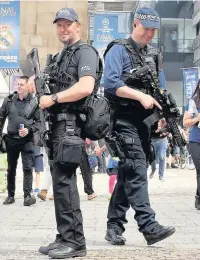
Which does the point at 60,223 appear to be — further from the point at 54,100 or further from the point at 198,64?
the point at 198,64

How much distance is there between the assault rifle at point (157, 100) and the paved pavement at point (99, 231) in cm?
101

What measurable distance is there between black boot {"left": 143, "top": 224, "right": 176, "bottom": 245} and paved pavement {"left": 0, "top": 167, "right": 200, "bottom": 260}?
8cm

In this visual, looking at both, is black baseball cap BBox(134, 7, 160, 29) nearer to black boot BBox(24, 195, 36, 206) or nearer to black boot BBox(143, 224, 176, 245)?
black boot BBox(143, 224, 176, 245)

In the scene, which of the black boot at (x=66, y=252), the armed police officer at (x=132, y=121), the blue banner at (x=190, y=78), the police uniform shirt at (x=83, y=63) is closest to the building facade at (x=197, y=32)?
the blue banner at (x=190, y=78)

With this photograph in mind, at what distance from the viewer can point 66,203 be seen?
4.79 meters

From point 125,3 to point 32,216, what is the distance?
44.5 metres

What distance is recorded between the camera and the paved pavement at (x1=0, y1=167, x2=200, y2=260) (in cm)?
496

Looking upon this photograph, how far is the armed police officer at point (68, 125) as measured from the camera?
470cm

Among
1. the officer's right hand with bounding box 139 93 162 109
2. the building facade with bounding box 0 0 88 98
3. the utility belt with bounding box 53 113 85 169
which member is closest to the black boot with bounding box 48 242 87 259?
the utility belt with bounding box 53 113 85 169

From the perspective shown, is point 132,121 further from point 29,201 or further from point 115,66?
point 29,201

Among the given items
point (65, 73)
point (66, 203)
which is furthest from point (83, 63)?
point (66, 203)

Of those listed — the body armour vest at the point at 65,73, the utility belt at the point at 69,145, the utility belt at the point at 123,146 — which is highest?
the body armour vest at the point at 65,73

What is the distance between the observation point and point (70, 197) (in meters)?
4.80

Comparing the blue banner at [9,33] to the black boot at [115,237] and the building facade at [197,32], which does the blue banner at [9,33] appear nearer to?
the black boot at [115,237]
